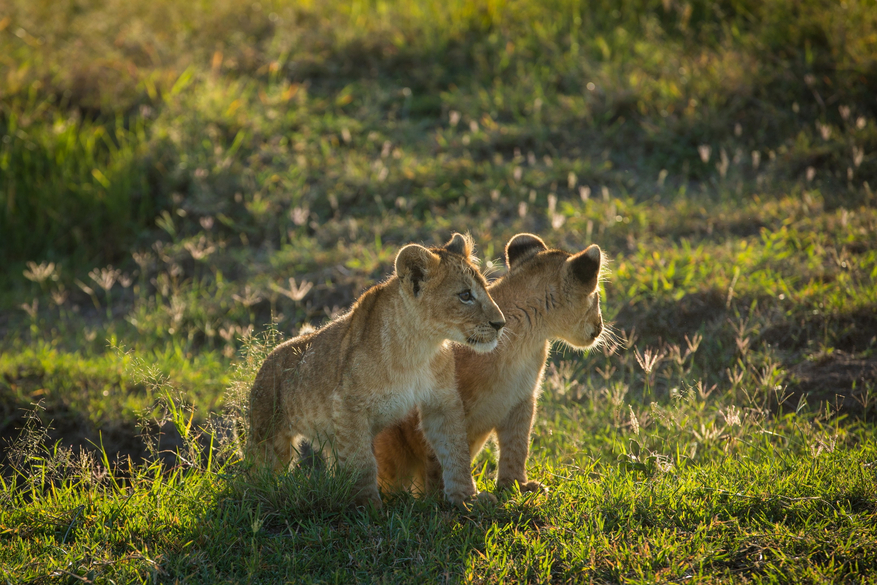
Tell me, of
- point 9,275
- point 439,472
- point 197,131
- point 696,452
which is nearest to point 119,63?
point 197,131

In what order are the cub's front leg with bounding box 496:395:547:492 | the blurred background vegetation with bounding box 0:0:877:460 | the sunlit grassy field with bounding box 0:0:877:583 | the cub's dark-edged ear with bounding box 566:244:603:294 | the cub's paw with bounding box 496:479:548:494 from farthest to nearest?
the blurred background vegetation with bounding box 0:0:877:460, the cub's dark-edged ear with bounding box 566:244:603:294, the cub's front leg with bounding box 496:395:547:492, the cub's paw with bounding box 496:479:548:494, the sunlit grassy field with bounding box 0:0:877:583

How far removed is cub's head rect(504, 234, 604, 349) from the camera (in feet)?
16.0

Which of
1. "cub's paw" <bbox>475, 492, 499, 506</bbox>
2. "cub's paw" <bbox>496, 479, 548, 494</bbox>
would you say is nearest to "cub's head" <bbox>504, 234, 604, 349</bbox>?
"cub's paw" <bbox>496, 479, 548, 494</bbox>

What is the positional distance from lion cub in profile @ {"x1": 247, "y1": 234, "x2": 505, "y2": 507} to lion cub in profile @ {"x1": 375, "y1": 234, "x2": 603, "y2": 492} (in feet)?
0.99

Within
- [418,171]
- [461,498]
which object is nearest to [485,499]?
[461,498]

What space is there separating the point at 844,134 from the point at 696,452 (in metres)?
5.32

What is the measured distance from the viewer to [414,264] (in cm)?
432

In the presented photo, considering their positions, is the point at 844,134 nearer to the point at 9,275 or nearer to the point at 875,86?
the point at 875,86

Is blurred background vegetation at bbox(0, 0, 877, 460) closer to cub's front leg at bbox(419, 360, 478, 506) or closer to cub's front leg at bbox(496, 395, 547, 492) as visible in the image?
cub's front leg at bbox(496, 395, 547, 492)

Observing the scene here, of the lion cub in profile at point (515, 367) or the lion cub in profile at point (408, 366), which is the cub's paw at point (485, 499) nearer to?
the lion cub in profile at point (408, 366)

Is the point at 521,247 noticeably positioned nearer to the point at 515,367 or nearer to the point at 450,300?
the point at 515,367

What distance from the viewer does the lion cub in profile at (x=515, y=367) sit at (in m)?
4.80

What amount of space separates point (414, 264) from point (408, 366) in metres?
0.59

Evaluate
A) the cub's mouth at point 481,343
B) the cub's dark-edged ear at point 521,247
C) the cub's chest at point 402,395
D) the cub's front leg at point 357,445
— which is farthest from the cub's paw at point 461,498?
the cub's dark-edged ear at point 521,247
